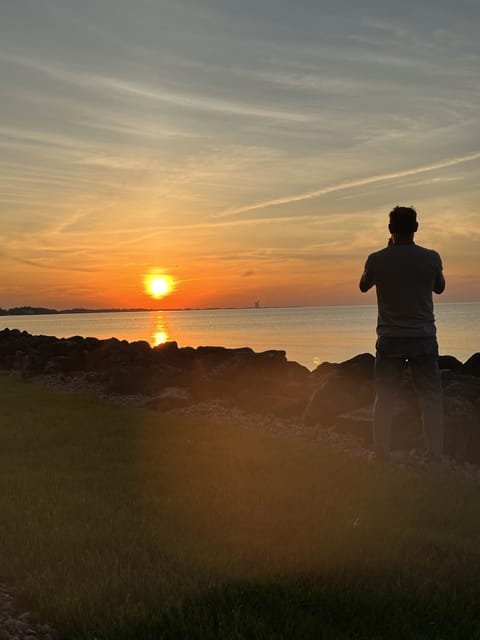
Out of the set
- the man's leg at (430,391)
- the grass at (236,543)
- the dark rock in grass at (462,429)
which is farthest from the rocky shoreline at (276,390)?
the grass at (236,543)

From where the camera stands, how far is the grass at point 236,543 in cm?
417

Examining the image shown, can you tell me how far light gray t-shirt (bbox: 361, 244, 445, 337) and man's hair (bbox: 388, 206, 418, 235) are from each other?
0.66 ft

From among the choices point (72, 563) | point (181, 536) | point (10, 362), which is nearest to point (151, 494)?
point (181, 536)

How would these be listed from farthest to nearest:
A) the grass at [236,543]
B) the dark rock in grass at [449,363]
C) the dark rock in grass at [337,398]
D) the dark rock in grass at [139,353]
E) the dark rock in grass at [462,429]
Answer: the dark rock in grass at [139,353], the dark rock in grass at [449,363], the dark rock in grass at [337,398], the dark rock in grass at [462,429], the grass at [236,543]

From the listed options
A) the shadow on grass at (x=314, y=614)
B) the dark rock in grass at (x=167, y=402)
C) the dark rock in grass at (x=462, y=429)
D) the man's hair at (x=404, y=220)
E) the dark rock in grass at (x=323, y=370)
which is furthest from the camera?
the dark rock in grass at (x=323, y=370)

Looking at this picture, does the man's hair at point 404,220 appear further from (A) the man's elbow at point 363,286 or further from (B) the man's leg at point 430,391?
(B) the man's leg at point 430,391

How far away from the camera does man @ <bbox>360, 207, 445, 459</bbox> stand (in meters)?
8.18

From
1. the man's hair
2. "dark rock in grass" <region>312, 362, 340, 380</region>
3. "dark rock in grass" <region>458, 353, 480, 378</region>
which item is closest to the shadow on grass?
the man's hair

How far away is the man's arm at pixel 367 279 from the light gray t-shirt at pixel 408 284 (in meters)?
0.10

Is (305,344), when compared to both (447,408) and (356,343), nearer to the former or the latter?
(356,343)

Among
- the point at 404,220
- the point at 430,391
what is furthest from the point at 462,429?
the point at 404,220

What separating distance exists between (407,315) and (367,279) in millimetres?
700

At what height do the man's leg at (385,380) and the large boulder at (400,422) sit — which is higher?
the man's leg at (385,380)

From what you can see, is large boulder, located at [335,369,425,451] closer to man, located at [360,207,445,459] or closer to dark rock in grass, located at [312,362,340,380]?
man, located at [360,207,445,459]
